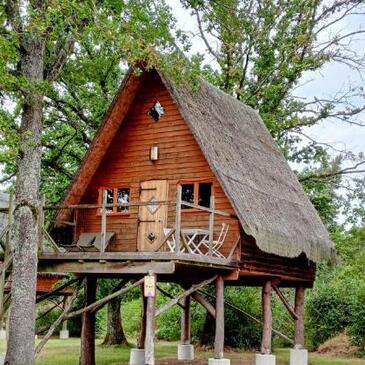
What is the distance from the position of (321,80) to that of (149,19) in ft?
39.4

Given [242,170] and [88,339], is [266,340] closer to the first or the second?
[242,170]

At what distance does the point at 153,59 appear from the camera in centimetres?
1475

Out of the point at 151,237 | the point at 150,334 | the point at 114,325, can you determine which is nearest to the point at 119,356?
the point at 114,325

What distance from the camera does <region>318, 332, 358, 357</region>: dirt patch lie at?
25031 millimetres

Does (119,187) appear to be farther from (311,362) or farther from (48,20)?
(311,362)

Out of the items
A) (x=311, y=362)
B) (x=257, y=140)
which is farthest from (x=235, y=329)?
(x=257, y=140)

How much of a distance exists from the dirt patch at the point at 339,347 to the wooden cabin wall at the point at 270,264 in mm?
5030

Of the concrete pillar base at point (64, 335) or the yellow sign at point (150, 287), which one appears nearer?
the yellow sign at point (150, 287)

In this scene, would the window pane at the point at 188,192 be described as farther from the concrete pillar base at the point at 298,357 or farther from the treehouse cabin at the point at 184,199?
the concrete pillar base at the point at 298,357

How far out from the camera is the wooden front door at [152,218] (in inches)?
693

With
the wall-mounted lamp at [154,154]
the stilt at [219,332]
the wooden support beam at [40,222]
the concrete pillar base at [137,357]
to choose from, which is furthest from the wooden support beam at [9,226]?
the concrete pillar base at [137,357]

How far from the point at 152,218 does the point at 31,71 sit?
5.08 metres

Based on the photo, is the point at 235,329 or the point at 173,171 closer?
the point at 173,171

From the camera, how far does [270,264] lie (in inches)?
722
